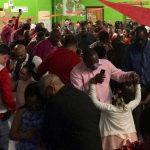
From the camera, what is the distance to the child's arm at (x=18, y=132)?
149 inches

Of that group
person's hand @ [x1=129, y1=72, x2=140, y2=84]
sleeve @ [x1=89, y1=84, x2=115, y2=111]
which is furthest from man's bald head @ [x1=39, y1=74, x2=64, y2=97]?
person's hand @ [x1=129, y1=72, x2=140, y2=84]

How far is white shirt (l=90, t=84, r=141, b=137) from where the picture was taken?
4.71 meters

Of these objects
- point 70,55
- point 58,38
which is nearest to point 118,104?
point 70,55

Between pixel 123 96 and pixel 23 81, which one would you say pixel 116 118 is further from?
pixel 23 81

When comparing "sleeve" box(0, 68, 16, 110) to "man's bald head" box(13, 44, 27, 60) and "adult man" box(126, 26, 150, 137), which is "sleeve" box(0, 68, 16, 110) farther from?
"adult man" box(126, 26, 150, 137)

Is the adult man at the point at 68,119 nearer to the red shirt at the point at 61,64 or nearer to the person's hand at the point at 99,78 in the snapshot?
the person's hand at the point at 99,78

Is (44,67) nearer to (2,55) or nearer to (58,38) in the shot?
(2,55)

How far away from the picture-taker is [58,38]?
21.7ft

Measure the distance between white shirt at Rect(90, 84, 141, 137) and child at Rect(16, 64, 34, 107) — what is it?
110 centimetres

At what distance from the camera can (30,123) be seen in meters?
3.80

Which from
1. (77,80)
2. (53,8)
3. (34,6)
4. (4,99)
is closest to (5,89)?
(4,99)

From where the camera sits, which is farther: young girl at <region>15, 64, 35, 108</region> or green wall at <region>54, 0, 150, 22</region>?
green wall at <region>54, 0, 150, 22</region>

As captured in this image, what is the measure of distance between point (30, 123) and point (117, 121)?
1265mm

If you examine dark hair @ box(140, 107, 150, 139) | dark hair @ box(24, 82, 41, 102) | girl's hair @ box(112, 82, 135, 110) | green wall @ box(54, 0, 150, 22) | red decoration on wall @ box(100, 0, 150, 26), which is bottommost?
green wall @ box(54, 0, 150, 22)
